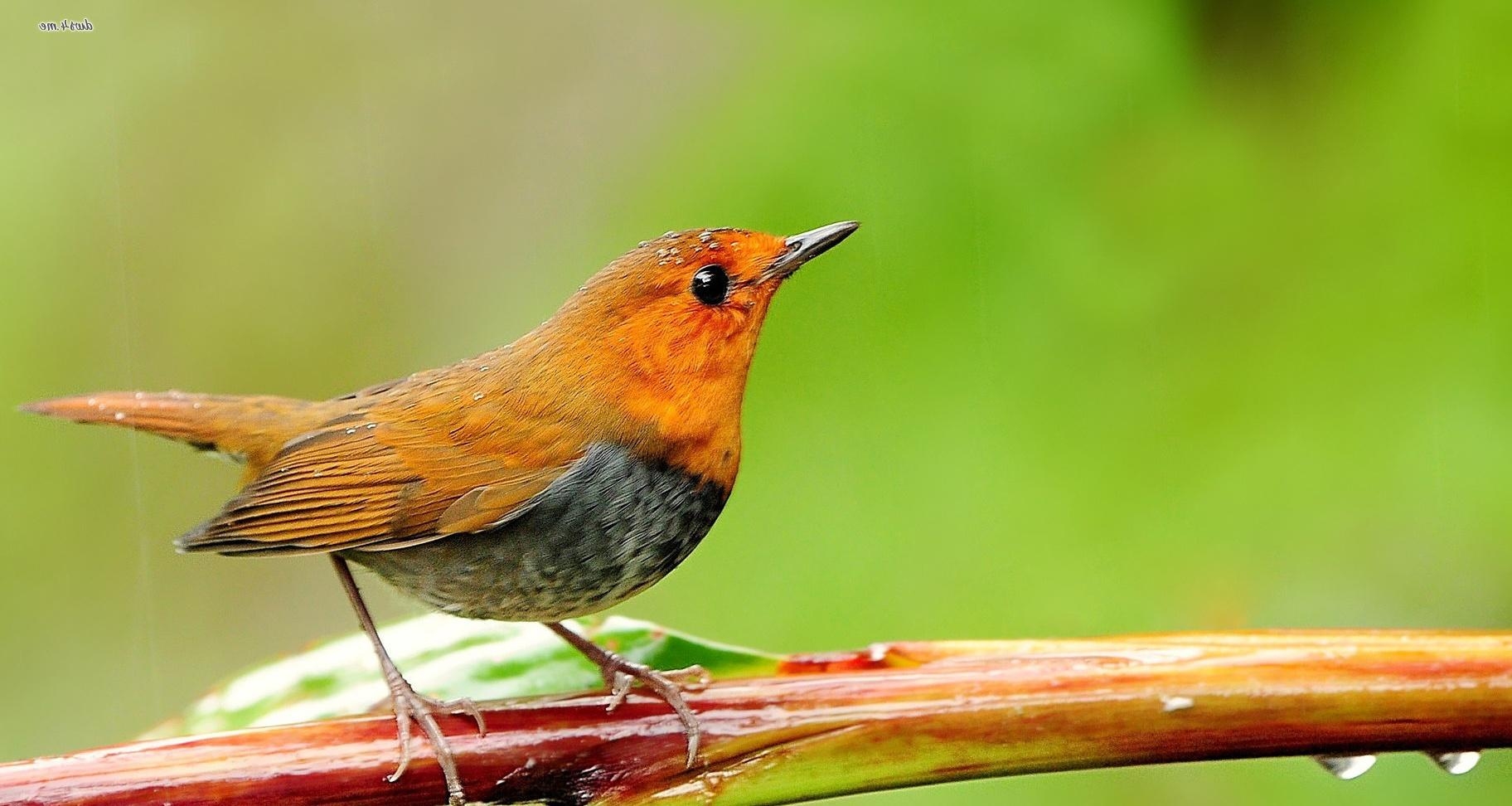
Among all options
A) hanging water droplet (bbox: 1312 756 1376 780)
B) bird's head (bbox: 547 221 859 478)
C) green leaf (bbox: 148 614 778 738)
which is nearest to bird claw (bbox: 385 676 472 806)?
green leaf (bbox: 148 614 778 738)

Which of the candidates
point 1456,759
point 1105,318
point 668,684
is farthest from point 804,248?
point 1456,759

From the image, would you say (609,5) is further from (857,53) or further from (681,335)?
(681,335)

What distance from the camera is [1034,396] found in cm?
286

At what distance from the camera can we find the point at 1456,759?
1.85 meters

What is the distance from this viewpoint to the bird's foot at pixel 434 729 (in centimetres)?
177

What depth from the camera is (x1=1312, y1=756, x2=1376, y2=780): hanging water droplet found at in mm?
1856

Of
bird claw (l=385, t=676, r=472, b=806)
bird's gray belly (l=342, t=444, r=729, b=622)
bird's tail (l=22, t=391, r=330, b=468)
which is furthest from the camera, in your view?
bird's tail (l=22, t=391, r=330, b=468)

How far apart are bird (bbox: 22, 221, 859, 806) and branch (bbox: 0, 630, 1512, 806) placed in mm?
187

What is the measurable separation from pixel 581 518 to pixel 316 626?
2434 millimetres

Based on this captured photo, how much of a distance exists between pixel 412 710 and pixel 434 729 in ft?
0.72

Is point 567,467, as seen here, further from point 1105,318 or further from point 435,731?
point 1105,318

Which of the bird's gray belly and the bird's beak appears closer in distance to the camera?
the bird's beak

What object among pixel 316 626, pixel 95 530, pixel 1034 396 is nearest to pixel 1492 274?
pixel 1034 396

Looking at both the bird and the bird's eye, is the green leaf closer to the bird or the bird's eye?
the bird
